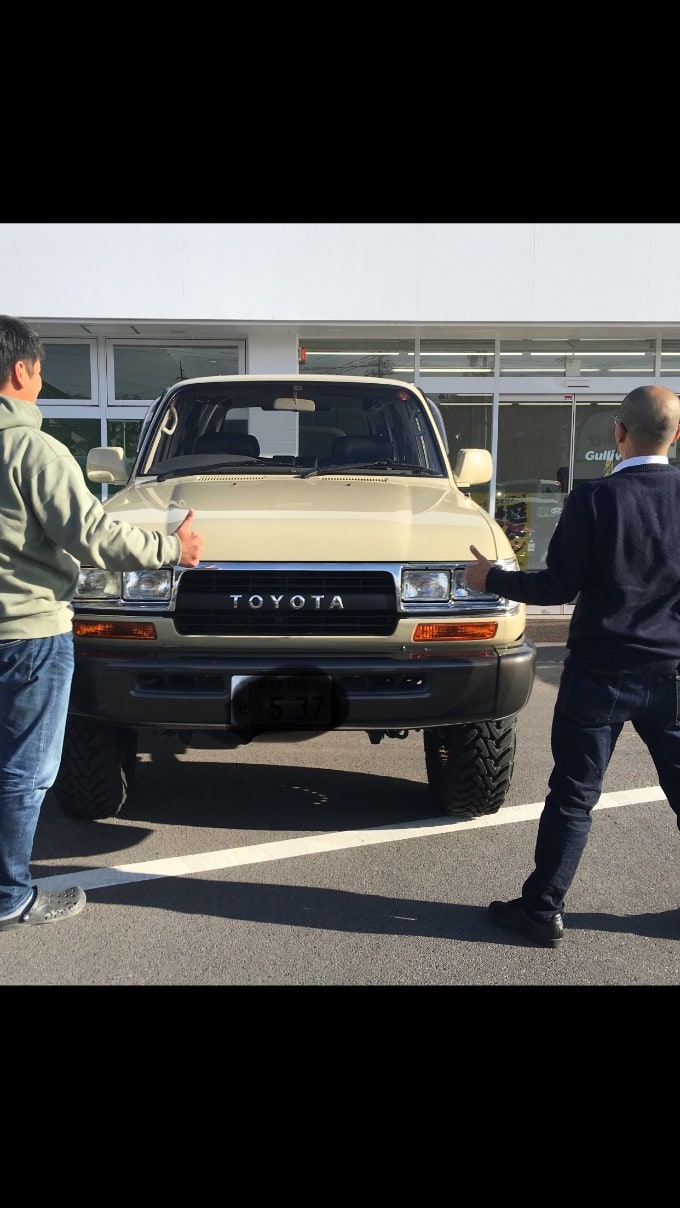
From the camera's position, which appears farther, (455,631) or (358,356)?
(358,356)

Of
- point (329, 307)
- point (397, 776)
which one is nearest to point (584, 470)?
point (329, 307)

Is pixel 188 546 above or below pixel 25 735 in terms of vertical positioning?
above

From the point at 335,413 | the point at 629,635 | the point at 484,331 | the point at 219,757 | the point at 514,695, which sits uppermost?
the point at 484,331

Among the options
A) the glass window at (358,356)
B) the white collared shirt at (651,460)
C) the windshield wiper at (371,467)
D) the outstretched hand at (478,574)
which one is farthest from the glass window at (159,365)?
the white collared shirt at (651,460)

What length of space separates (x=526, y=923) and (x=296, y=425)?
316 cm

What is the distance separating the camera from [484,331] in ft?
38.5

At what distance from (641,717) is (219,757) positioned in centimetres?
262

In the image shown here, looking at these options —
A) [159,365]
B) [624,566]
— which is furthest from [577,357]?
[624,566]

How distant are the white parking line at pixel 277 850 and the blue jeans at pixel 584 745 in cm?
96

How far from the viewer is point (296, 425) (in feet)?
17.5

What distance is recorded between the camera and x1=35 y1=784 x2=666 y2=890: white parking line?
138 inches

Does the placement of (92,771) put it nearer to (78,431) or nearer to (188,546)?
(188,546)

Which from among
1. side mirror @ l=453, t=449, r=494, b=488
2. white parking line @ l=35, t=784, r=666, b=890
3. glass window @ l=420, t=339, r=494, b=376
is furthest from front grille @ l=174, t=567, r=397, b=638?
glass window @ l=420, t=339, r=494, b=376

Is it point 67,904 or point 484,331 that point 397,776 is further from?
point 484,331
